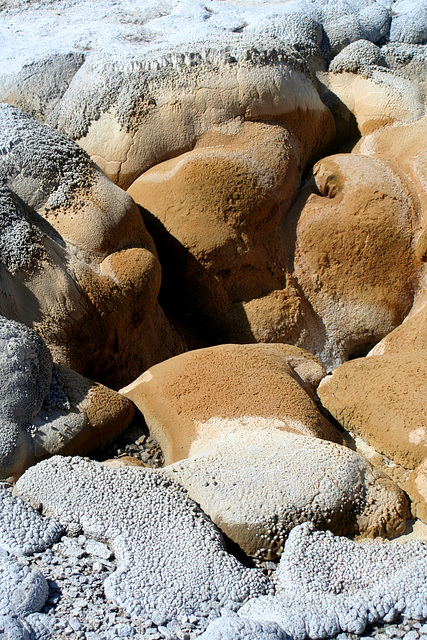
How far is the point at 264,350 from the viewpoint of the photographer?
7.32ft

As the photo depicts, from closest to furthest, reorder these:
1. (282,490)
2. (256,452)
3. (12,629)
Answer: (12,629), (282,490), (256,452)

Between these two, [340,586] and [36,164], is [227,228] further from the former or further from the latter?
[340,586]

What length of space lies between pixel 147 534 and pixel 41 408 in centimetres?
49

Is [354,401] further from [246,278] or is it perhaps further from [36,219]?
[36,219]

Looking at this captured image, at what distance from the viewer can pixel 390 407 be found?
1985 mm

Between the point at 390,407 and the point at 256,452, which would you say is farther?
the point at 390,407

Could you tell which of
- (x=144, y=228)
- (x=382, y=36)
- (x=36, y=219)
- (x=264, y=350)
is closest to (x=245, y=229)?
(x=144, y=228)

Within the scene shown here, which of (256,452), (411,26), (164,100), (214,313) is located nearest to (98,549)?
(256,452)

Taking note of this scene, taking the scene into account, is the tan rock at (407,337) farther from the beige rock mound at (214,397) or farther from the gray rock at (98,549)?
the gray rock at (98,549)

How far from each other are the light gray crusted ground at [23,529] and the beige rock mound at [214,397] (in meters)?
0.46

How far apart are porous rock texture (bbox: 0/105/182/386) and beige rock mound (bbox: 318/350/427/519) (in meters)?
0.68

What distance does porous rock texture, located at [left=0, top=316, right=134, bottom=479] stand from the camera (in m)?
1.59

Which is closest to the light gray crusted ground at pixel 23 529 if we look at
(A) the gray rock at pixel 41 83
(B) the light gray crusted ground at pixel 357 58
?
(A) the gray rock at pixel 41 83

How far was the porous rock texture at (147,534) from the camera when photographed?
1.24 m
